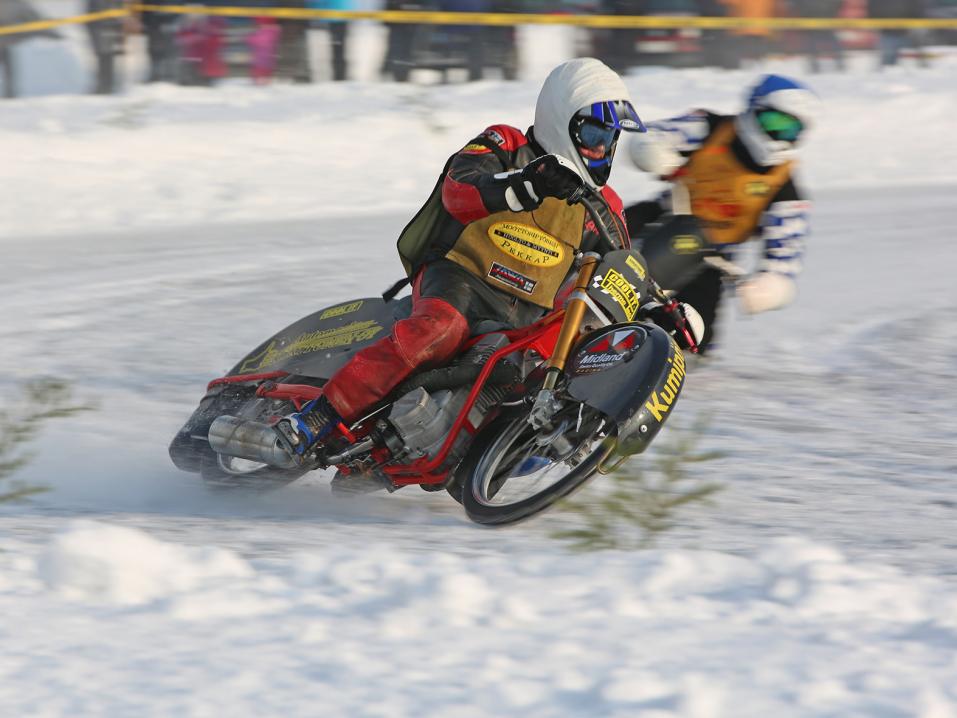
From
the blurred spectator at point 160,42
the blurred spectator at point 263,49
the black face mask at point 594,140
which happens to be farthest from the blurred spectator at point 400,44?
the black face mask at point 594,140

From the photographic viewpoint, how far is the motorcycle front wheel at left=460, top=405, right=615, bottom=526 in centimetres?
447

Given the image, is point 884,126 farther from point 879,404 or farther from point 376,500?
point 376,500

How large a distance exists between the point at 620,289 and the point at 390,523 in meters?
1.16

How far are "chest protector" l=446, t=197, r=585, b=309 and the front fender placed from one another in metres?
0.52

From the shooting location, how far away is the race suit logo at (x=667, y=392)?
4516mm

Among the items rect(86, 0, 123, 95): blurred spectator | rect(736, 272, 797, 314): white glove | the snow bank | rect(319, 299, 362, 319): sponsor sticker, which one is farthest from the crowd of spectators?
the snow bank

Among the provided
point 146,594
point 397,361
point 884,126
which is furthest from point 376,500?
point 884,126

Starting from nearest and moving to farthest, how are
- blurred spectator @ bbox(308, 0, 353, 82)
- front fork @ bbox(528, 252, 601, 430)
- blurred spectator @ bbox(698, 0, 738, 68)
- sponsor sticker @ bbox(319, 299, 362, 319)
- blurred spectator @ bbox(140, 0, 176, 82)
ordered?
front fork @ bbox(528, 252, 601, 430) → sponsor sticker @ bbox(319, 299, 362, 319) → blurred spectator @ bbox(140, 0, 176, 82) → blurred spectator @ bbox(308, 0, 353, 82) → blurred spectator @ bbox(698, 0, 738, 68)

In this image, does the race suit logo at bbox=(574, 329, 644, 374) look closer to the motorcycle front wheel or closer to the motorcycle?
the motorcycle

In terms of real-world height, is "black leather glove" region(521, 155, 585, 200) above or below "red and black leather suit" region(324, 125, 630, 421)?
above

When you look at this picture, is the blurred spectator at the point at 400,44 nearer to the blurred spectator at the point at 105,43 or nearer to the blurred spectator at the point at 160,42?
the blurred spectator at the point at 160,42

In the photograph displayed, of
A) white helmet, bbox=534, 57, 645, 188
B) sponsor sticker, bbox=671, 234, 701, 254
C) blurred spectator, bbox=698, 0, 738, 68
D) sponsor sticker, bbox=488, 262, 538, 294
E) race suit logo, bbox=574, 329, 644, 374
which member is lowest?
blurred spectator, bbox=698, 0, 738, 68

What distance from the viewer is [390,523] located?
4.92 metres

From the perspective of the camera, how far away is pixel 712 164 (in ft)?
24.9
